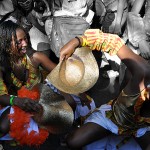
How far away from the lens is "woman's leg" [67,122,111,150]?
2.67 metres

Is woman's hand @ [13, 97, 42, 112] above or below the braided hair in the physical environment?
below

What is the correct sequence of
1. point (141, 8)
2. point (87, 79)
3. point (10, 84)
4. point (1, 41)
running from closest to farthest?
point (87, 79), point (1, 41), point (10, 84), point (141, 8)

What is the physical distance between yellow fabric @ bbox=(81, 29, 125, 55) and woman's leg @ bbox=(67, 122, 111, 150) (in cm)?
69

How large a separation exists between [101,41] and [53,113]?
714 millimetres

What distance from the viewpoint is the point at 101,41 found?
2361 millimetres

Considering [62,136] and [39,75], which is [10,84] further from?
[62,136]

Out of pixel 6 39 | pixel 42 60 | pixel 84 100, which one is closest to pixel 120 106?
pixel 84 100

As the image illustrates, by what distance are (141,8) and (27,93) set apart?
2261mm

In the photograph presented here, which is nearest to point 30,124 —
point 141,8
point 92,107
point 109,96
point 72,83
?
point 72,83

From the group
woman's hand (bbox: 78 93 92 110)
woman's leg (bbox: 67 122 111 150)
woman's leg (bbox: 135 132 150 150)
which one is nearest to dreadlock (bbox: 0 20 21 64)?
woman's hand (bbox: 78 93 92 110)

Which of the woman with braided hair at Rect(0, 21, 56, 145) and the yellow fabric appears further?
the woman with braided hair at Rect(0, 21, 56, 145)

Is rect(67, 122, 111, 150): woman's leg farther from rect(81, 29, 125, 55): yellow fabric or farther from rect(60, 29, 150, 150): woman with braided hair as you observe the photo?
rect(81, 29, 125, 55): yellow fabric

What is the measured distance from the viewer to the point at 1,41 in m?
2.99

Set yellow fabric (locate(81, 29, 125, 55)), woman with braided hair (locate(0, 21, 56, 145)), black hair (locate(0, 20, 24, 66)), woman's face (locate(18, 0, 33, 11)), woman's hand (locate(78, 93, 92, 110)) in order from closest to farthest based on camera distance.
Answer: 1. yellow fabric (locate(81, 29, 125, 55))
2. woman with braided hair (locate(0, 21, 56, 145))
3. black hair (locate(0, 20, 24, 66))
4. woman's hand (locate(78, 93, 92, 110))
5. woman's face (locate(18, 0, 33, 11))
